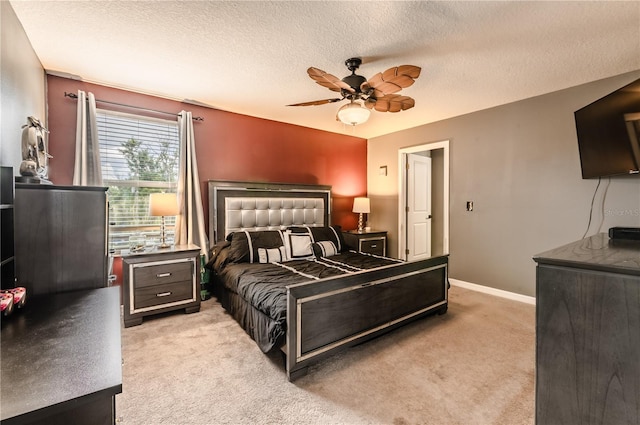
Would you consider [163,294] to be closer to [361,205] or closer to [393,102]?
[393,102]

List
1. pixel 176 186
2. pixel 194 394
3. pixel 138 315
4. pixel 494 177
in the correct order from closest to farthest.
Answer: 1. pixel 194 394
2. pixel 138 315
3. pixel 176 186
4. pixel 494 177

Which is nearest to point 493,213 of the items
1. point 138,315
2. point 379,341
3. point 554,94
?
point 554,94

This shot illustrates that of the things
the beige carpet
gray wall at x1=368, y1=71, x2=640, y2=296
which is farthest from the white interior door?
the beige carpet

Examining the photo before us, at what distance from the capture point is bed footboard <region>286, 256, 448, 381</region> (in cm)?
200

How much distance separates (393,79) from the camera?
215 cm

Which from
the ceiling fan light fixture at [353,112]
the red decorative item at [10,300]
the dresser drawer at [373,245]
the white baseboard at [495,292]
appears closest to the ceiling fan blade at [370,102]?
the ceiling fan light fixture at [353,112]

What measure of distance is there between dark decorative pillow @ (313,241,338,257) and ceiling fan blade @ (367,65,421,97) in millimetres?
2034

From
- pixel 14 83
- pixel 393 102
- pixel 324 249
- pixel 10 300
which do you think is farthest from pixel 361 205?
pixel 10 300

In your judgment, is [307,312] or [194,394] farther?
[307,312]

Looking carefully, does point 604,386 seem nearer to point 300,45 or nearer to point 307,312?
point 307,312

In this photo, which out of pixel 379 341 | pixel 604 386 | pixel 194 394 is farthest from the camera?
pixel 379 341

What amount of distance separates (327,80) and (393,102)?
73 centimetres

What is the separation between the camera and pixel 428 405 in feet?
5.72

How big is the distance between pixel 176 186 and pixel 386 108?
2.65 meters
